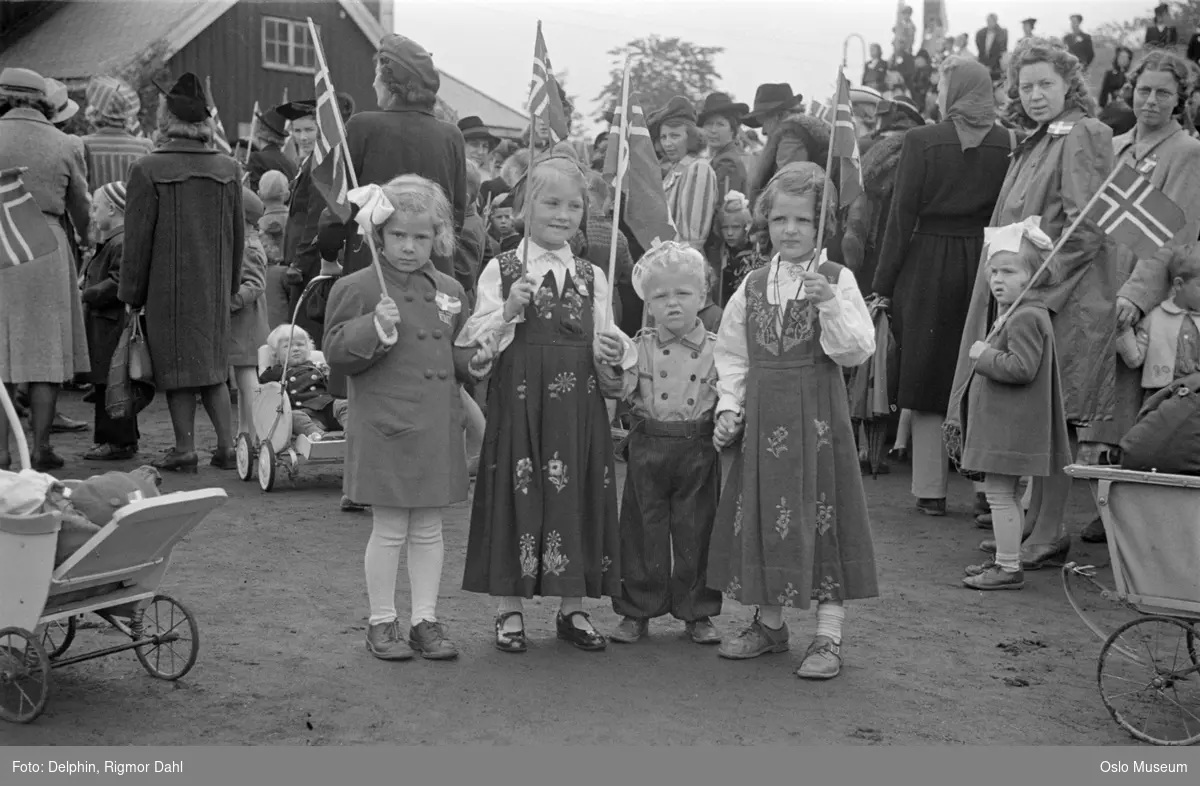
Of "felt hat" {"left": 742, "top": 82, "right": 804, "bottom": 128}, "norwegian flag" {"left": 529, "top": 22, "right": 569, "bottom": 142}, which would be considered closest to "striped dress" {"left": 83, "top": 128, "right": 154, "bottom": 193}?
"felt hat" {"left": 742, "top": 82, "right": 804, "bottom": 128}

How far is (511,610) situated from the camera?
213 inches

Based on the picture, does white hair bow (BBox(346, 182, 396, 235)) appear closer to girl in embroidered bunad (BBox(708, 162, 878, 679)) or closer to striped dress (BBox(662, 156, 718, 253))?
girl in embroidered bunad (BBox(708, 162, 878, 679))

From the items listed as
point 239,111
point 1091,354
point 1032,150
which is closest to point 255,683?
point 1091,354

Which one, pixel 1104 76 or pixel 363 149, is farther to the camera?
pixel 1104 76

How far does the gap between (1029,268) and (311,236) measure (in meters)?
4.77

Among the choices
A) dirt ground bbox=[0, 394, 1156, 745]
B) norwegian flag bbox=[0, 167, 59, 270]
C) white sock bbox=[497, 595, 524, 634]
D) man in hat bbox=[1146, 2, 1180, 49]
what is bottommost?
dirt ground bbox=[0, 394, 1156, 745]

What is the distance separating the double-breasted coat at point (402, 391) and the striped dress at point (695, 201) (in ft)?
15.4

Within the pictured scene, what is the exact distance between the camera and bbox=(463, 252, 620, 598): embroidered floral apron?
5285mm

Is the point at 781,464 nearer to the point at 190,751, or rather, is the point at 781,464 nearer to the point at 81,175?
the point at 190,751

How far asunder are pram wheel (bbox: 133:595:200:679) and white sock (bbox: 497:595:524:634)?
113 centimetres

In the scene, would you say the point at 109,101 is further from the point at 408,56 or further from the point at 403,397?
the point at 403,397

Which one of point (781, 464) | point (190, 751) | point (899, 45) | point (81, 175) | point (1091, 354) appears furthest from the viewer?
point (899, 45)

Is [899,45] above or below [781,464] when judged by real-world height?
above

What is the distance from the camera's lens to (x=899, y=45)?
19688 millimetres
